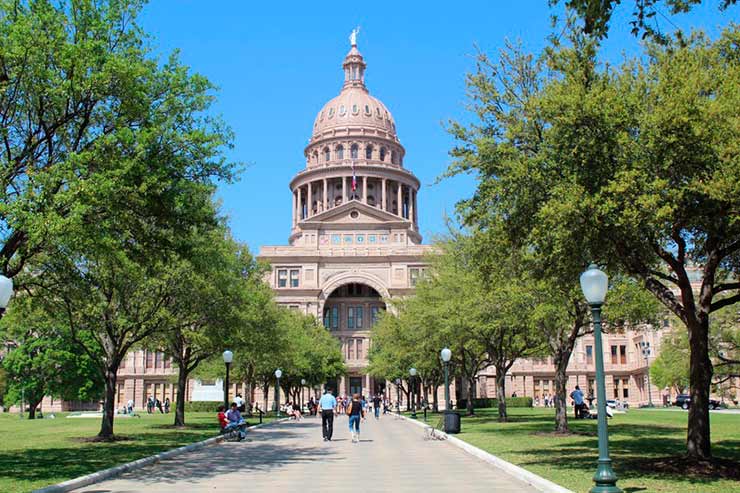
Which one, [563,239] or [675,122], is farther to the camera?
[563,239]

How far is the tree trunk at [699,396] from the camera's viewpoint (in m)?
16.0

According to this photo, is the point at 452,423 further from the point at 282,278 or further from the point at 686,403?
the point at 282,278

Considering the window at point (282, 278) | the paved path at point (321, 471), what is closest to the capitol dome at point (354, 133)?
the window at point (282, 278)

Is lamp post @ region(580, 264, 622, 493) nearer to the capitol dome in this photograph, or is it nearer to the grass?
the grass

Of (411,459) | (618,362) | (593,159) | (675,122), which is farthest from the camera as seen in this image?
(618,362)

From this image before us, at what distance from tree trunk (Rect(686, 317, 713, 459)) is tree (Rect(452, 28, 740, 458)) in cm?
2

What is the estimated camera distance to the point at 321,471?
17.6 m

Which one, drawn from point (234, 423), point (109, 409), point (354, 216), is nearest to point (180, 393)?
point (234, 423)

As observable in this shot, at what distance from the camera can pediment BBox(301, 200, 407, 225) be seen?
367ft

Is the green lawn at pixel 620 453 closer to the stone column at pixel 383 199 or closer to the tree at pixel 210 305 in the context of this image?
the tree at pixel 210 305

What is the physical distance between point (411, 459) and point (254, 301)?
62.1 ft

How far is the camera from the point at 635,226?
1489 centimetres

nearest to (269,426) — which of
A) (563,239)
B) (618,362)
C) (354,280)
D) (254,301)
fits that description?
(254,301)

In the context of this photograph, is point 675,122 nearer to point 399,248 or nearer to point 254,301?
point 254,301
